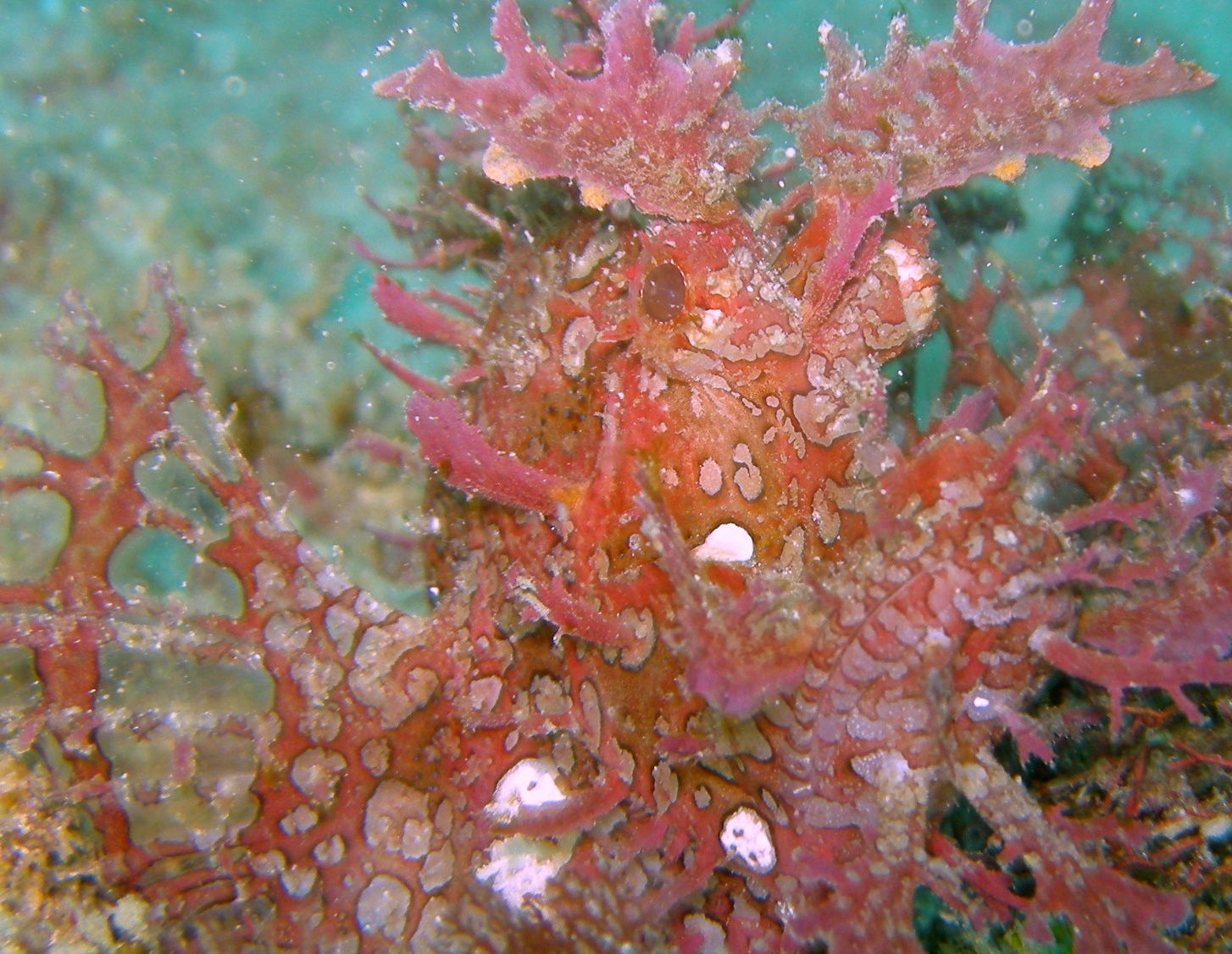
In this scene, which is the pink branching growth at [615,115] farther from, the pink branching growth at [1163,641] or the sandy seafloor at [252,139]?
the pink branching growth at [1163,641]

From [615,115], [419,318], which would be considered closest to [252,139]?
[419,318]

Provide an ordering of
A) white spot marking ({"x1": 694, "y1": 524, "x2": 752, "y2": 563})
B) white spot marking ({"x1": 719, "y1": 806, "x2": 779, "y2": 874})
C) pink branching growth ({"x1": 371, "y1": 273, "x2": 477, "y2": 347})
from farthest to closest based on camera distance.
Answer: pink branching growth ({"x1": 371, "y1": 273, "x2": 477, "y2": 347}) < white spot marking ({"x1": 694, "y1": 524, "x2": 752, "y2": 563}) < white spot marking ({"x1": 719, "y1": 806, "x2": 779, "y2": 874})

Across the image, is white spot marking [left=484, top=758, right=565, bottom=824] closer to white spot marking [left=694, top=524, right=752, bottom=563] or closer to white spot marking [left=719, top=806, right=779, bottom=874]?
white spot marking [left=719, top=806, right=779, bottom=874]

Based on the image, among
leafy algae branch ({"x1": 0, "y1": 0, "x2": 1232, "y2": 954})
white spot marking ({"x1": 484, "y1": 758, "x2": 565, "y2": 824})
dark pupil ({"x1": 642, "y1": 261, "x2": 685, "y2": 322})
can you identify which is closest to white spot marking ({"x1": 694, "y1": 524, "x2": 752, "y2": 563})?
leafy algae branch ({"x1": 0, "y1": 0, "x2": 1232, "y2": 954})

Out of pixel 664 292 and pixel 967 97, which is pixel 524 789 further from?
pixel 967 97

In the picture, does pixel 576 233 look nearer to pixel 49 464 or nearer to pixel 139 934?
pixel 49 464

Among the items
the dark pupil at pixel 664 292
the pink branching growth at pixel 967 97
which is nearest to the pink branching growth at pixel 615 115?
the dark pupil at pixel 664 292
